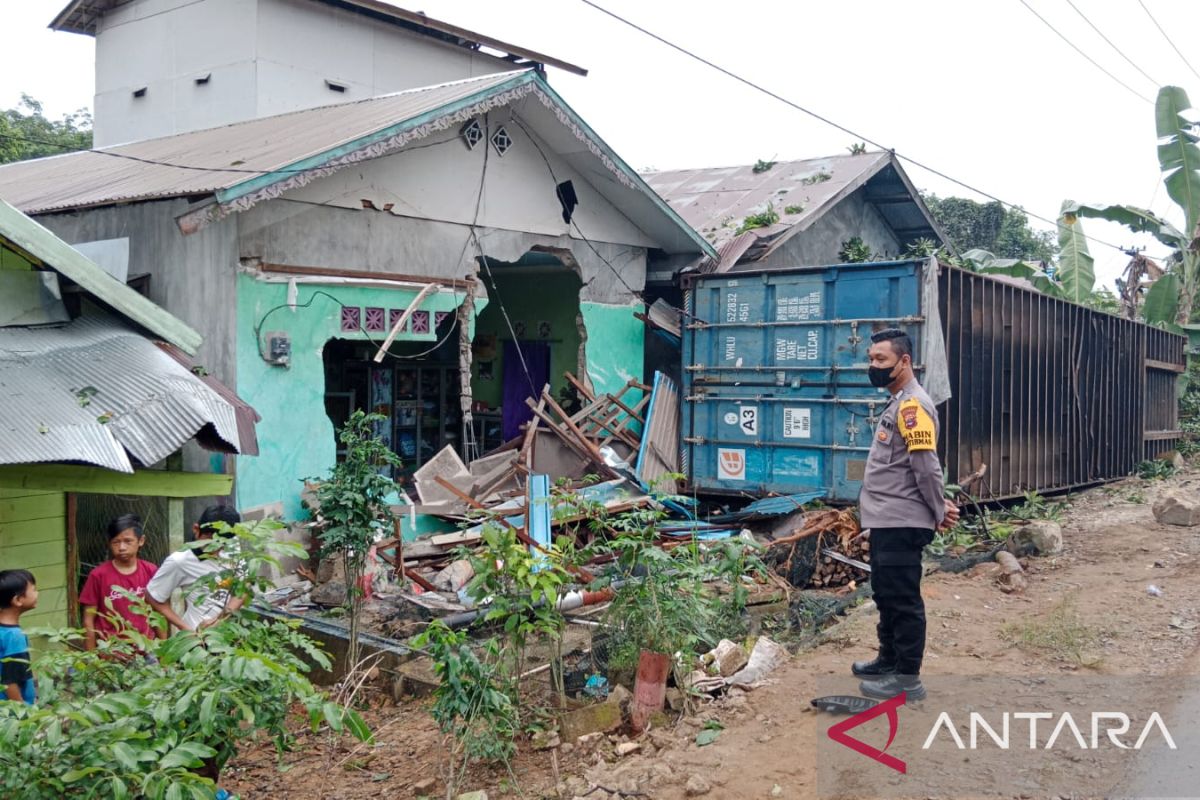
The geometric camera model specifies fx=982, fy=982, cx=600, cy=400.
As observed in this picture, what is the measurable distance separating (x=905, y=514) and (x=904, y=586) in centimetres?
36

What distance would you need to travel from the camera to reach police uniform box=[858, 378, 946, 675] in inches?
190

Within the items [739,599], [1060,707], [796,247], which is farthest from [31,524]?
[796,247]

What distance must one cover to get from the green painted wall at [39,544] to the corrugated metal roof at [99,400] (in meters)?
0.80

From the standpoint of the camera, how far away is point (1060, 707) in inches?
192

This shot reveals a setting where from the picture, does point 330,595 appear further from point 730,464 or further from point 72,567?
point 730,464

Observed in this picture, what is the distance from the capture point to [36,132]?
86.1ft

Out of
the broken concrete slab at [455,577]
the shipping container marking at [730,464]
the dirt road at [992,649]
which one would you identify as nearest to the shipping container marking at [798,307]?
the shipping container marking at [730,464]

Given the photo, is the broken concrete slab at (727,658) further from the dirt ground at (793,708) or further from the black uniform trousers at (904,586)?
the black uniform trousers at (904,586)

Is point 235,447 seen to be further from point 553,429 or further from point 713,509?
point 713,509

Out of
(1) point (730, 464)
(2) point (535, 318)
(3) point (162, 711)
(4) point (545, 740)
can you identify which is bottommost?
(4) point (545, 740)

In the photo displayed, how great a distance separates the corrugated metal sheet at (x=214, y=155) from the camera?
856 centimetres

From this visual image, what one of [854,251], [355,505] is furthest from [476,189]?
[854,251]

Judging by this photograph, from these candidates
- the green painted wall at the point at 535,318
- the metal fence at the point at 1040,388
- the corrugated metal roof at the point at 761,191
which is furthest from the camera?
the green painted wall at the point at 535,318

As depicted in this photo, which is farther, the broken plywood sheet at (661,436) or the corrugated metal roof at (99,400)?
the broken plywood sheet at (661,436)
